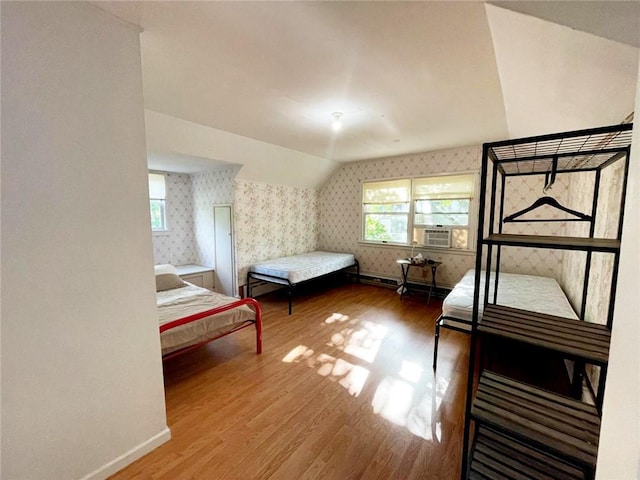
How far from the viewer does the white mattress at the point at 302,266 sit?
3928 millimetres

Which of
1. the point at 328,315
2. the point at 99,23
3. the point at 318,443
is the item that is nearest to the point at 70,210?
the point at 99,23

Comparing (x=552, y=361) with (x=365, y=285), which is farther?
(x=365, y=285)

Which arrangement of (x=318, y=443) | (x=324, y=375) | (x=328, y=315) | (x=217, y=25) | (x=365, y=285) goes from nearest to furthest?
(x=217, y=25) < (x=318, y=443) < (x=324, y=375) < (x=328, y=315) < (x=365, y=285)

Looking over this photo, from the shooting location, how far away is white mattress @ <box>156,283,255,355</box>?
217 cm

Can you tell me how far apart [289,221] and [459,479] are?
4373mm

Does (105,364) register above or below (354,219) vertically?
below

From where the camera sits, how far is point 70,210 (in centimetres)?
124

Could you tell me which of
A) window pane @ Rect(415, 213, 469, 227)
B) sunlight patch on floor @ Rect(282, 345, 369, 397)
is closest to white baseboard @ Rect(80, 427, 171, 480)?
sunlight patch on floor @ Rect(282, 345, 369, 397)

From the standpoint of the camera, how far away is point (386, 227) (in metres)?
5.05

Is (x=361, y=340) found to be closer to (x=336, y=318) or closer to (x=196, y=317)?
(x=336, y=318)

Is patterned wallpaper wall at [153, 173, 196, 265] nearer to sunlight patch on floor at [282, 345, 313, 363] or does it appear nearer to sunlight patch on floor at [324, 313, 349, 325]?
sunlight patch on floor at [324, 313, 349, 325]

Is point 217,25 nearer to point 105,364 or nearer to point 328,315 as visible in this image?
point 105,364

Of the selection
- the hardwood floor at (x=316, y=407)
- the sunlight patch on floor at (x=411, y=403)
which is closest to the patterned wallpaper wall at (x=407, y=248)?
the hardwood floor at (x=316, y=407)

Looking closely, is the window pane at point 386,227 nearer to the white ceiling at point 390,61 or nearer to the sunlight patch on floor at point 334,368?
the white ceiling at point 390,61
